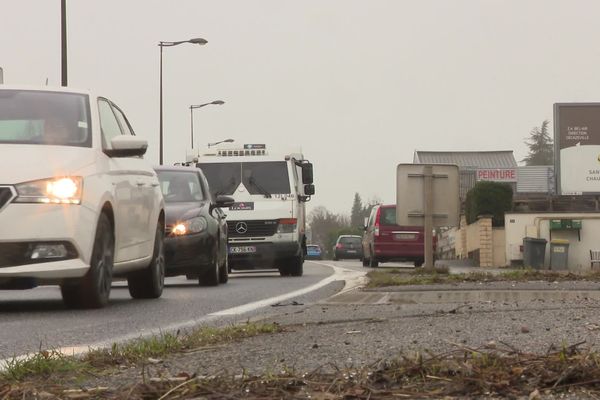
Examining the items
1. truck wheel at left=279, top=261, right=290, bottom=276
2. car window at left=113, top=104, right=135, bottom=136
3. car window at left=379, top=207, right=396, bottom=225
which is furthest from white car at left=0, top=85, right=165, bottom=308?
car window at left=379, top=207, right=396, bottom=225

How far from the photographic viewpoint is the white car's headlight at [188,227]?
15.4 m

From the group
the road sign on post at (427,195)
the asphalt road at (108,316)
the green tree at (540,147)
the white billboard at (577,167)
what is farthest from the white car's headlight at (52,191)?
the green tree at (540,147)

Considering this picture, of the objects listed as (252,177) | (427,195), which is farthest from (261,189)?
(427,195)

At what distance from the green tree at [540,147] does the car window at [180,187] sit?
150 m

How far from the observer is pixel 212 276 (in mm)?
16016

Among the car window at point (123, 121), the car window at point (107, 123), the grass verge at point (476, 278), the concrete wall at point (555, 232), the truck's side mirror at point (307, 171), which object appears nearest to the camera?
the car window at point (107, 123)

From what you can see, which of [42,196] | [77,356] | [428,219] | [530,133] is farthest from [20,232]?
[530,133]

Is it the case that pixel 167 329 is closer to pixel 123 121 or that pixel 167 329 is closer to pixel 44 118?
pixel 44 118

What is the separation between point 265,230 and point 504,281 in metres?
9.55

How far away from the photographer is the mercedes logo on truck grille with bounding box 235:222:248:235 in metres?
23.2

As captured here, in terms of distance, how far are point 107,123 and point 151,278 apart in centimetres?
171

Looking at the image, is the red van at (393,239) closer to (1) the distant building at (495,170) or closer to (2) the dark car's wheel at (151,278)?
(2) the dark car's wheel at (151,278)

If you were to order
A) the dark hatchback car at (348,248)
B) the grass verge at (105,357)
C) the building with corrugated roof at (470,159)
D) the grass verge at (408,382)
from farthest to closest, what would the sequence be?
1. the building with corrugated roof at (470,159)
2. the dark hatchback car at (348,248)
3. the grass verge at (105,357)
4. the grass verge at (408,382)

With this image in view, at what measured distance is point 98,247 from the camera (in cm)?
988
